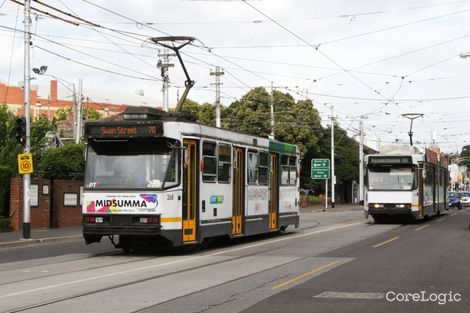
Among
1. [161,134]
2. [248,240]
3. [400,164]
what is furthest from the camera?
[400,164]

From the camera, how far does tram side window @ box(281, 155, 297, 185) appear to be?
22438mm

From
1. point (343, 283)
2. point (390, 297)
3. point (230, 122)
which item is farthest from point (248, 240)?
point (230, 122)

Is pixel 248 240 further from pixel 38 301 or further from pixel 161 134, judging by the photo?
pixel 38 301

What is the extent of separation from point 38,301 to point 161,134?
627 centimetres

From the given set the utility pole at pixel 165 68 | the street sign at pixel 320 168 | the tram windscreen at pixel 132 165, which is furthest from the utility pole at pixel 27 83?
the street sign at pixel 320 168

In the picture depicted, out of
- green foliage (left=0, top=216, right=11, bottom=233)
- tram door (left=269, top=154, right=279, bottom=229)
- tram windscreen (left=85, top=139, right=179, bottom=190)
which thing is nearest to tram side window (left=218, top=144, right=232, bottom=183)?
tram windscreen (left=85, top=139, right=179, bottom=190)

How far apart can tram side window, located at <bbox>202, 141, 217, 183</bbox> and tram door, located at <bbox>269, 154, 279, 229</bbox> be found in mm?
4597

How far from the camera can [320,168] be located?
54.2 metres

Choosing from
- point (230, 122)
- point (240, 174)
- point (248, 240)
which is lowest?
point (248, 240)

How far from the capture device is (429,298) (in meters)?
9.52

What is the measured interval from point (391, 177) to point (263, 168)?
1045cm

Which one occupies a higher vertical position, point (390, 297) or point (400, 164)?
point (400, 164)

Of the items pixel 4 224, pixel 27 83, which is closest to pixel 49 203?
pixel 4 224

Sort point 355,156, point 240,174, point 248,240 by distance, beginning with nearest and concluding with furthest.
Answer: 1. point 240,174
2. point 248,240
3. point 355,156
